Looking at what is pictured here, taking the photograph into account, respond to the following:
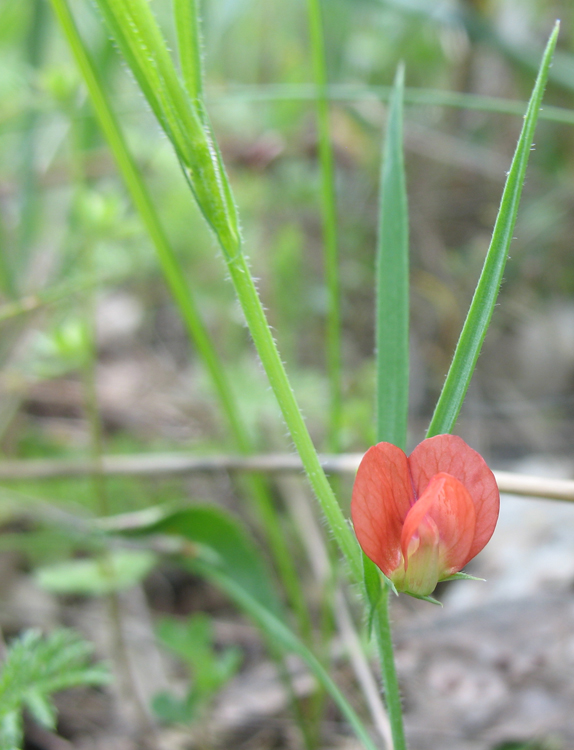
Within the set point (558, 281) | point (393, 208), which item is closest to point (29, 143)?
point (393, 208)

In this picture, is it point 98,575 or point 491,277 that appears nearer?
point 491,277

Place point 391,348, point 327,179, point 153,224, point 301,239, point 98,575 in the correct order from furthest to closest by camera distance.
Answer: point 301,239
point 98,575
point 327,179
point 153,224
point 391,348

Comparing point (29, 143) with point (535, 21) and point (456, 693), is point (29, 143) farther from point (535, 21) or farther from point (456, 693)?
point (535, 21)

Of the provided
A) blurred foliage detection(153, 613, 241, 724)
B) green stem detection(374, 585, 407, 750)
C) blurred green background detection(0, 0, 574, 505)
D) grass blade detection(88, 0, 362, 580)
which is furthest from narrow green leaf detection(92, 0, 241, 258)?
blurred green background detection(0, 0, 574, 505)

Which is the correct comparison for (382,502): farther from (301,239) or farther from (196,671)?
(301,239)

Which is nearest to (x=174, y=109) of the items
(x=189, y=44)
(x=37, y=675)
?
(x=189, y=44)

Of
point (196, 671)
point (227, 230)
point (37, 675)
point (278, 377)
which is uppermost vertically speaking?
point (227, 230)

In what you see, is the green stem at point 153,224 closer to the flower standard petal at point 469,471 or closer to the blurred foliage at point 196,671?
the blurred foliage at point 196,671
